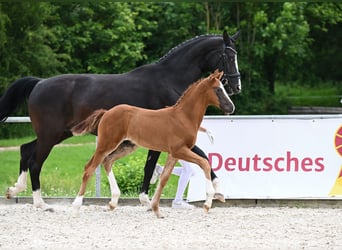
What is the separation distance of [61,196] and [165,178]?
2269 mm

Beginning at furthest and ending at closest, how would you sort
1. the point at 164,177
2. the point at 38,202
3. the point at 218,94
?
the point at 38,202, the point at 164,177, the point at 218,94

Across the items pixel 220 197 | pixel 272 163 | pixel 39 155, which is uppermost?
pixel 39 155

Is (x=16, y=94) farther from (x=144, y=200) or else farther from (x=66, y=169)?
(x=66, y=169)

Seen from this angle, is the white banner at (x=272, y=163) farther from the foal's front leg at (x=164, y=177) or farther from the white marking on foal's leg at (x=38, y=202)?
the white marking on foal's leg at (x=38, y=202)

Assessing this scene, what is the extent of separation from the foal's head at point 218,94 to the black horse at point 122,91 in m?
1.01

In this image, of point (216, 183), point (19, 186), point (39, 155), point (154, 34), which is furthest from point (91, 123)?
point (154, 34)

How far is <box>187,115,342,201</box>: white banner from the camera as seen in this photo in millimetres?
10469

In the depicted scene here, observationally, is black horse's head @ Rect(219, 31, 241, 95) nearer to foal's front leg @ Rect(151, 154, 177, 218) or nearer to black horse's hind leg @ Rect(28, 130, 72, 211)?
foal's front leg @ Rect(151, 154, 177, 218)

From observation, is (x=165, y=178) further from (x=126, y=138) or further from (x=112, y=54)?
(x=112, y=54)

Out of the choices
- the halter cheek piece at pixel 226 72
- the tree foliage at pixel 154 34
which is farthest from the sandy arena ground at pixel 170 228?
the tree foliage at pixel 154 34

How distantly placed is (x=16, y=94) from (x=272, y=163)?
3414 mm

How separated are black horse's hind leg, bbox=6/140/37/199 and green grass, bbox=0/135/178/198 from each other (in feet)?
2.61

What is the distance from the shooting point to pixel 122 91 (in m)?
10.0

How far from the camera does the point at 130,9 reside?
1081 inches
